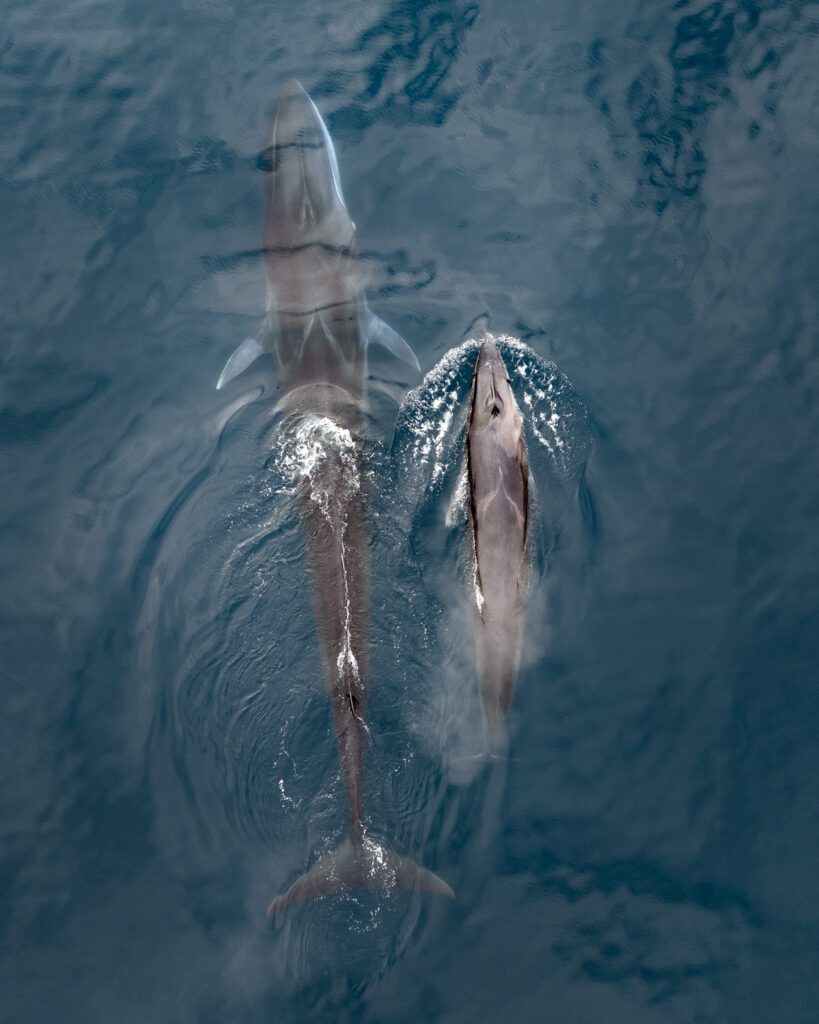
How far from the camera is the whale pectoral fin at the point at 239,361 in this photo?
1673cm

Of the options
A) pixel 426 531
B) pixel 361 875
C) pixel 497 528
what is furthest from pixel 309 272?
pixel 361 875

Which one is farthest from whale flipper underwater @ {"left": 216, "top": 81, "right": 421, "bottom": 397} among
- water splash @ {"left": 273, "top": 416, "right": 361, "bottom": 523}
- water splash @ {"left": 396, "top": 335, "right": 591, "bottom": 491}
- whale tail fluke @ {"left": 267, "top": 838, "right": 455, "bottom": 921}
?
whale tail fluke @ {"left": 267, "top": 838, "right": 455, "bottom": 921}

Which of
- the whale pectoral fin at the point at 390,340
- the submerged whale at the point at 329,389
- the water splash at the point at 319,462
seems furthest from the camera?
the whale pectoral fin at the point at 390,340

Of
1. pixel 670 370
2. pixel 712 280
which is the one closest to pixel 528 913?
pixel 670 370

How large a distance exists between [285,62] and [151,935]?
17.2 m

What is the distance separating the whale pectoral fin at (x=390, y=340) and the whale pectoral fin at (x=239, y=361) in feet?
6.88

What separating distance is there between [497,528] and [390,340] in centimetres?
431

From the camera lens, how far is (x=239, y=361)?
16.8 metres

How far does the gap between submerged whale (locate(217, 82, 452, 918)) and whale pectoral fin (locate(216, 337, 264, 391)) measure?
19 mm

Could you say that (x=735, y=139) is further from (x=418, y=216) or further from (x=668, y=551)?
(x=668, y=551)

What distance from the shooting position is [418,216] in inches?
721

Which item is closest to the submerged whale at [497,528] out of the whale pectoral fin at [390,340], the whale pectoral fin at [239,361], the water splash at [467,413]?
the water splash at [467,413]

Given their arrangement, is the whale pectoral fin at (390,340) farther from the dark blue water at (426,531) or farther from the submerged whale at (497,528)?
the submerged whale at (497,528)

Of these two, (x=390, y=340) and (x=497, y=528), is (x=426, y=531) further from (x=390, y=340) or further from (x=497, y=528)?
(x=390, y=340)
